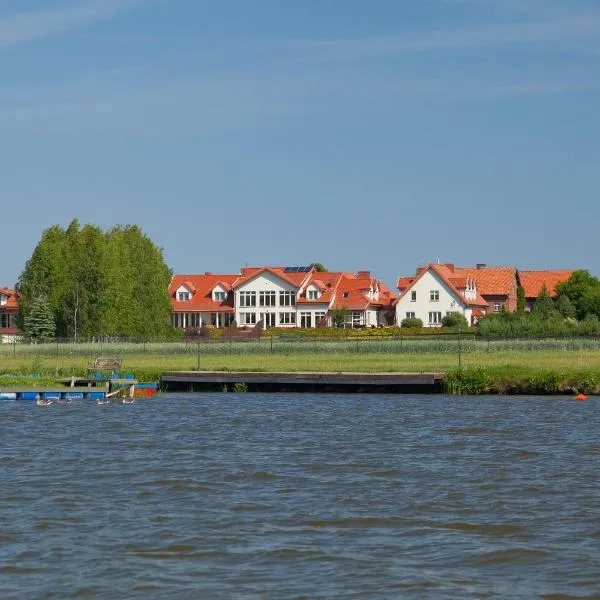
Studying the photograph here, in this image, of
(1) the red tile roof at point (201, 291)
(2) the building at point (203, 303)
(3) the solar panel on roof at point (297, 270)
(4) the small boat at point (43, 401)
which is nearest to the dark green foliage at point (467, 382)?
(4) the small boat at point (43, 401)

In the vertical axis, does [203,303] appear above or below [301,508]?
above

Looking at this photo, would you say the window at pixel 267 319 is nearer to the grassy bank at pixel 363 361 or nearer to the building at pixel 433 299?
the building at pixel 433 299


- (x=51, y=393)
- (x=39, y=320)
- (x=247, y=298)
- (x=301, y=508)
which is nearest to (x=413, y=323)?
(x=247, y=298)

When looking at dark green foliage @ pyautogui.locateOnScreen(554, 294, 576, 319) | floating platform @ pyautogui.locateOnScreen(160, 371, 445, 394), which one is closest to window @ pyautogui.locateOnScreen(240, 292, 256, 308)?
dark green foliage @ pyautogui.locateOnScreen(554, 294, 576, 319)

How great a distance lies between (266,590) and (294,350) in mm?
54882

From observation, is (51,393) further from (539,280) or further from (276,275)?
(539,280)

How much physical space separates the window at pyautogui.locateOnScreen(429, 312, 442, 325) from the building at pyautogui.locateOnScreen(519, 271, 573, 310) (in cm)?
1928

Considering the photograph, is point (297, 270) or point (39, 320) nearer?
point (39, 320)

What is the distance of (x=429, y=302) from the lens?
118 metres

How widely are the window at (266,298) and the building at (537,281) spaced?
29964 mm

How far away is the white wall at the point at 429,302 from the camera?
117188mm

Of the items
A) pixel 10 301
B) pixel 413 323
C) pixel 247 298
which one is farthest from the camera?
pixel 10 301

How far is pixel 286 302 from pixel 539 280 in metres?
31.7

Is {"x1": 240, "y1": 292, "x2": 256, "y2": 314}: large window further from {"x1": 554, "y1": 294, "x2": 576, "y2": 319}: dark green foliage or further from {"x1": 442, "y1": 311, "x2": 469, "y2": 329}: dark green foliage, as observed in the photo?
{"x1": 554, "y1": 294, "x2": 576, "y2": 319}: dark green foliage
